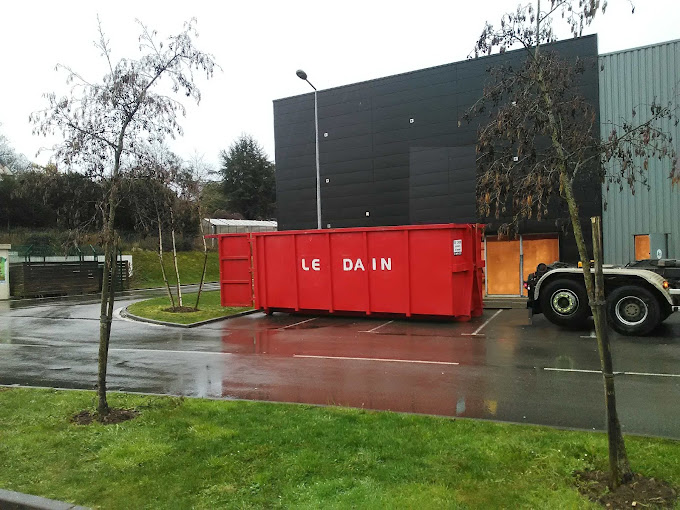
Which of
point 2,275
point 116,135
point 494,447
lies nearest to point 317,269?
point 116,135

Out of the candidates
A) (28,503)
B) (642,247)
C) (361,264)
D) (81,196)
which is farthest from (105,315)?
(642,247)

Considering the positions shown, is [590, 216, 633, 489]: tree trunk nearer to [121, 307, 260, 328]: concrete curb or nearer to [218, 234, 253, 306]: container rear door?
[121, 307, 260, 328]: concrete curb

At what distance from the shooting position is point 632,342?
10641mm

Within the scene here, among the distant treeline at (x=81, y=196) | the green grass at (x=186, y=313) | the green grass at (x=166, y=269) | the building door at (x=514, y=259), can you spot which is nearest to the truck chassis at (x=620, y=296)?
the building door at (x=514, y=259)

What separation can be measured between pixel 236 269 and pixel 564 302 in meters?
10.3

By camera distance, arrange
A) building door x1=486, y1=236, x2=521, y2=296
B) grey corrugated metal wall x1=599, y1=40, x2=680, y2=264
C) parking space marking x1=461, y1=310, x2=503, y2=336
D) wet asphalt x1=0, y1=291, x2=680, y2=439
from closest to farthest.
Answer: wet asphalt x1=0, y1=291, x2=680, y2=439
parking space marking x1=461, y1=310, x2=503, y2=336
grey corrugated metal wall x1=599, y1=40, x2=680, y2=264
building door x1=486, y1=236, x2=521, y2=296

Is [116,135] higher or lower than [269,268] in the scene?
higher

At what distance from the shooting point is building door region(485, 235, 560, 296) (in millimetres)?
19656

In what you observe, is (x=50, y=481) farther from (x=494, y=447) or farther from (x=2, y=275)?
(x=2, y=275)

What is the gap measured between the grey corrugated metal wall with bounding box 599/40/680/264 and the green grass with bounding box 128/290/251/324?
45.5 feet

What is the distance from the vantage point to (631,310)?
1139cm

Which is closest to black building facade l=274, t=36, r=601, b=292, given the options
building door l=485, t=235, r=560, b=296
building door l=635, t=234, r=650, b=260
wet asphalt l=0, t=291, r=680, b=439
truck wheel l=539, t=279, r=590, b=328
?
building door l=485, t=235, r=560, b=296

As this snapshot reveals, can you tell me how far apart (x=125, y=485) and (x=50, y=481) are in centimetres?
69

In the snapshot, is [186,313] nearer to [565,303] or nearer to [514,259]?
[565,303]
